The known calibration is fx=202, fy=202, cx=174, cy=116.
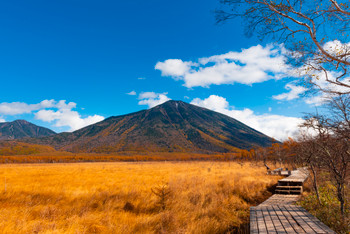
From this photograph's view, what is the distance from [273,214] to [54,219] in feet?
24.3

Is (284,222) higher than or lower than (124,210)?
higher

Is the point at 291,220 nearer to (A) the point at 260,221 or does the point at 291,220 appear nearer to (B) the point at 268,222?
(B) the point at 268,222

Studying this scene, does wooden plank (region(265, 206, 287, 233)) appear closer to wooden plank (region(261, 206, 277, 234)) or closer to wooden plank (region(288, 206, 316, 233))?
wooden plank (region(261, 206, 277, 234))

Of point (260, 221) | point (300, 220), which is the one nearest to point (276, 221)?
point (260, 221)

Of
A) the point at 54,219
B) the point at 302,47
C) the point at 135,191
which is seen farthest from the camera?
the point at 135,191

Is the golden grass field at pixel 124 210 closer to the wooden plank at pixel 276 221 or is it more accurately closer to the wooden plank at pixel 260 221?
the wooden plank at pixel 260 221

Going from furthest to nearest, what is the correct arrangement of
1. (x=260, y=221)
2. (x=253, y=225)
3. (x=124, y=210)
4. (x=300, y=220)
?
(x=124, y=210) → (x=260, y=221) → (x=300, y=220) → (x=253, y=225)

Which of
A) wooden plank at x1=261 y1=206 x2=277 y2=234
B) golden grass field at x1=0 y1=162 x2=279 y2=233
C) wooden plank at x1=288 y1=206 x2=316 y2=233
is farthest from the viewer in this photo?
golden grass field at x1=0 y1=162 x2=279 y2=233

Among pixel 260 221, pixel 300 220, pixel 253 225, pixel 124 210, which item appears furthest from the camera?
pixel 124 210

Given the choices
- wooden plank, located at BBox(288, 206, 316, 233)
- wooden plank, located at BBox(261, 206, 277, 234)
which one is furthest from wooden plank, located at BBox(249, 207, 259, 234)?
wooden plank, located at BBox(288, 206, 316, 233)

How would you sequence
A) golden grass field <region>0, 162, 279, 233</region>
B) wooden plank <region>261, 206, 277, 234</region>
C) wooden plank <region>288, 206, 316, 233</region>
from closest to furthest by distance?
wooden plank <region>288, 206, 316, 233</region> < wooden plank <region>261, 206, 277, 234</region> < golden grass field <region>0, 162, 279, 233</region>

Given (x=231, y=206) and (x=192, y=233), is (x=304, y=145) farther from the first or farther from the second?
(x=192, y=233)

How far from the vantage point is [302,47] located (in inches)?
232

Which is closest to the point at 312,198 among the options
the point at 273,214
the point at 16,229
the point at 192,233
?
the point at 273,214
